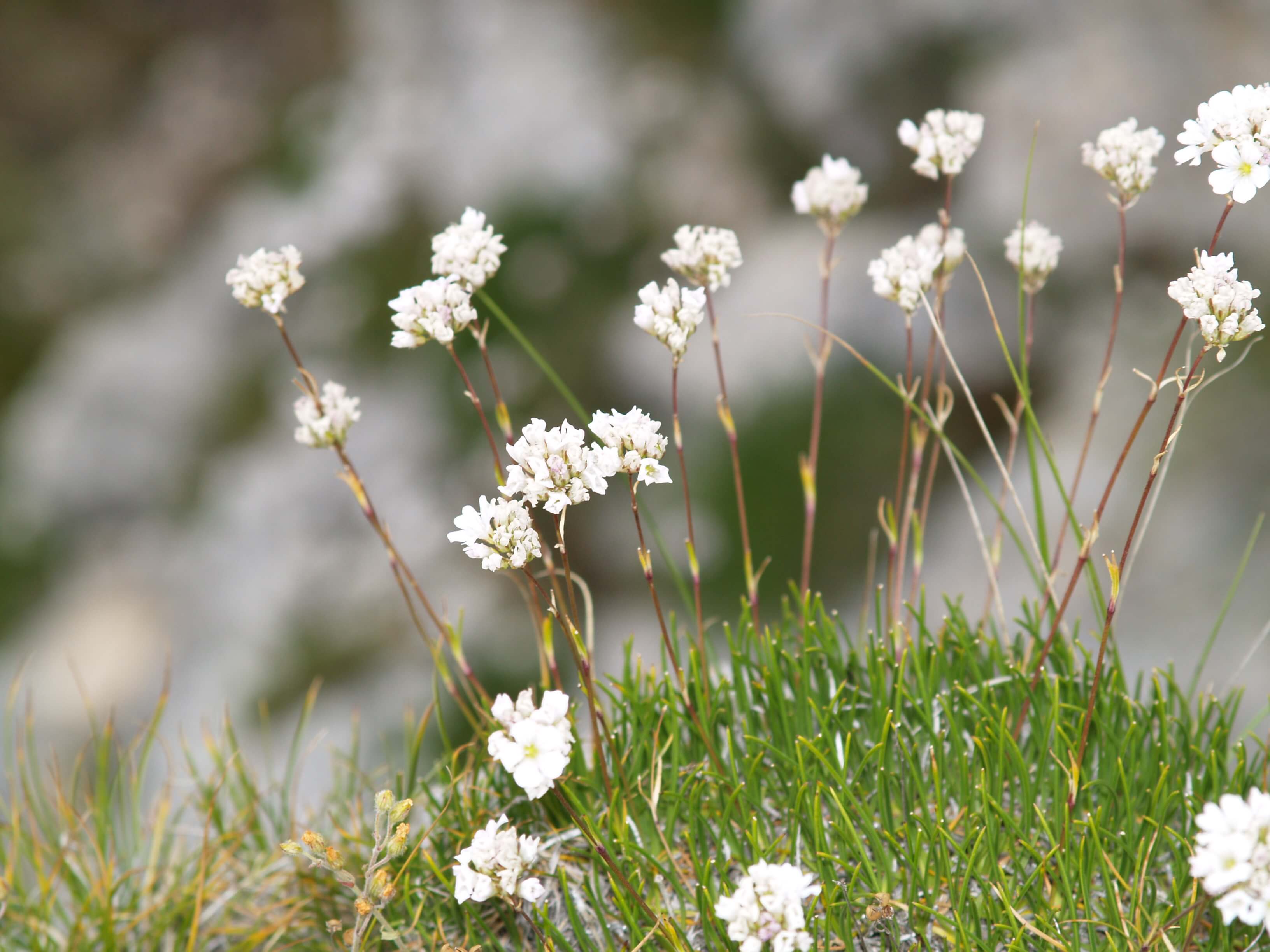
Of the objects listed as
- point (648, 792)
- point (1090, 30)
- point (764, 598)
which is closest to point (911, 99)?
point (1090, 30)

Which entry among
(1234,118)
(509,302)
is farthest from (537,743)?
(509,302)

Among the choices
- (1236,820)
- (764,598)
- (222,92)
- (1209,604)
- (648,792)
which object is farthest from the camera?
(222,92)

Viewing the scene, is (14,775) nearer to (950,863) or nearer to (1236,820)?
(950,863)

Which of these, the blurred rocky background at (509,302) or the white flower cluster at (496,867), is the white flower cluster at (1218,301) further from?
the blurred rocky background at (509,302)

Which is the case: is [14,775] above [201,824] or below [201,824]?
above

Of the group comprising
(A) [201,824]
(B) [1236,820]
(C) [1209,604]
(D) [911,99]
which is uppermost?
(D) [911,99]

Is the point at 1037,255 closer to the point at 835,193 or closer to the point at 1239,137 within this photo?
the point at 835,193

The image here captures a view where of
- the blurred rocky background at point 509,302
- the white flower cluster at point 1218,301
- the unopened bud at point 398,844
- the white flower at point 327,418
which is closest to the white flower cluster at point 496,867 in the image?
the unopened bud at point 398,844

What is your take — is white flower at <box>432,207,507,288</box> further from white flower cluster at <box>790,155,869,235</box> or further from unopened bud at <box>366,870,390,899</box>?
unopened bud at <box>366,870,390,899</box>
